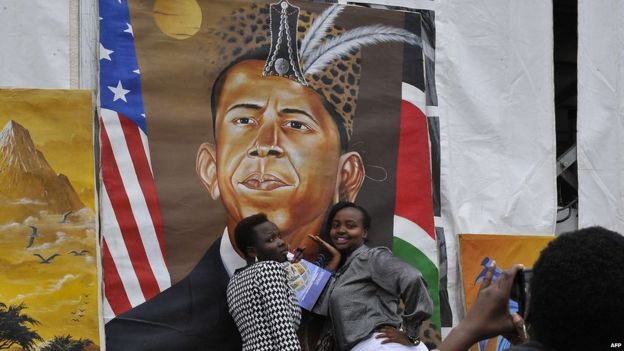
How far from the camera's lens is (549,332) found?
1973 mm

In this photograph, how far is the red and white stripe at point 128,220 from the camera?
5.19 metres

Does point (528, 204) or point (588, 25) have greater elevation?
point (588, 25)

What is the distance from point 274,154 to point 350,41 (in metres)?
0.85

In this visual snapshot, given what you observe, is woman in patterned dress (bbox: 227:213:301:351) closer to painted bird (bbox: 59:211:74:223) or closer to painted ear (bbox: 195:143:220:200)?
painted ear (bbox: 195:143:220:200)

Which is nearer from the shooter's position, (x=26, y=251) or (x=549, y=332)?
(x=549, y=332)

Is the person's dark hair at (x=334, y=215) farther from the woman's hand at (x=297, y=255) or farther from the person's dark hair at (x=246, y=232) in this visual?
the person's dark hair at (x=246, y=232)

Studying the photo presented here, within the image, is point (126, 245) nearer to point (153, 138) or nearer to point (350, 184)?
point (153, 138)

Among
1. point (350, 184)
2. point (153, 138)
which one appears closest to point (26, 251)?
point (153, 138)

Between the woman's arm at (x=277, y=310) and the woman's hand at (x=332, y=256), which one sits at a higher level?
the woman's hand at (x=332, y=256)

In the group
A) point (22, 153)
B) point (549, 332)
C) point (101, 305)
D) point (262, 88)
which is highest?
point (262, 88)

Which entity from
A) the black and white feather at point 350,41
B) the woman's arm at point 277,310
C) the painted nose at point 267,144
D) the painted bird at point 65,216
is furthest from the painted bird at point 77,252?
the black and white feather at point 350,41

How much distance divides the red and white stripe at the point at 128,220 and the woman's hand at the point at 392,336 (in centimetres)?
120

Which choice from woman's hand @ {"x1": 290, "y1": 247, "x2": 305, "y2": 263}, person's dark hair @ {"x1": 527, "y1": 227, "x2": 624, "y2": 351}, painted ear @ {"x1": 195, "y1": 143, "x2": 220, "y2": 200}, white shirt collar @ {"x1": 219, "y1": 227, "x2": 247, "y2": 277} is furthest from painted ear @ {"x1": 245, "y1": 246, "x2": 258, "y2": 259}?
person's dark hair @ {"x1": 527, "y1": 227, "x2": 624, "y2": 351}

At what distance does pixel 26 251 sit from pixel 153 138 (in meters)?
0.95
